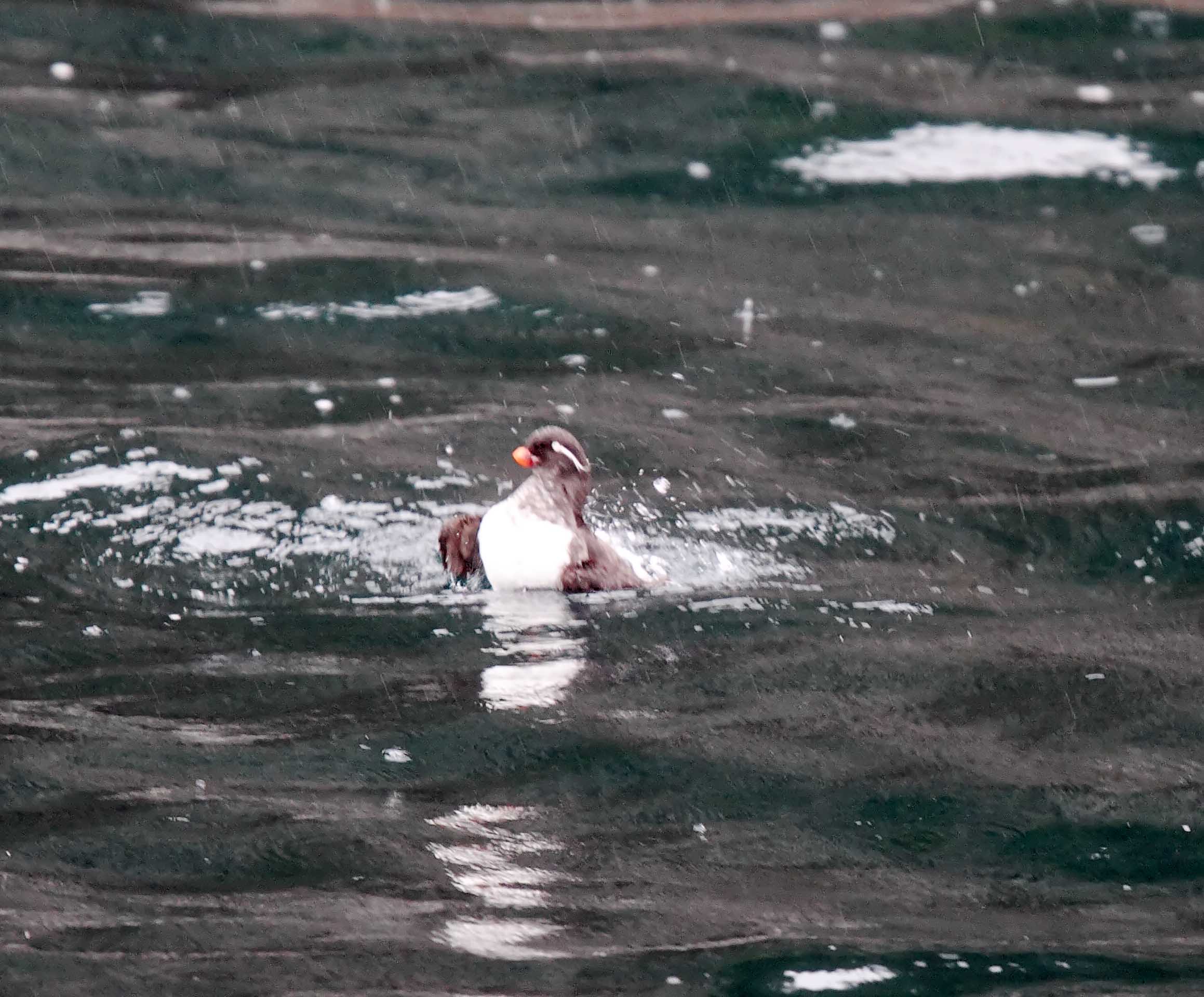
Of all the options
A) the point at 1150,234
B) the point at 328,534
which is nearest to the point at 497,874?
the point at 328,534

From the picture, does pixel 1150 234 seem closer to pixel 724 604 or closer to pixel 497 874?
pixel 724 604

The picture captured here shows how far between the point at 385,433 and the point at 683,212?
591 cm

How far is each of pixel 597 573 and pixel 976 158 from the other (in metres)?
9.79

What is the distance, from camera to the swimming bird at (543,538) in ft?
25.5

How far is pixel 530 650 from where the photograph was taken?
23.3 feet

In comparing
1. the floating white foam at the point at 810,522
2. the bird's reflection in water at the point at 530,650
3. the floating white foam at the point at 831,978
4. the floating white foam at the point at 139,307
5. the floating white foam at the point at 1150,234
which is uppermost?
the floating white foam at the point at 139,307

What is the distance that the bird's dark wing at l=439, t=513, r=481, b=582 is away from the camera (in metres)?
8.01

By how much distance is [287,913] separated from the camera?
194 inches

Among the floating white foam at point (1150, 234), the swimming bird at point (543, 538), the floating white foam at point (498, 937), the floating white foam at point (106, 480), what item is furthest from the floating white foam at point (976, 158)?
the floating white foam at point (498, 937)

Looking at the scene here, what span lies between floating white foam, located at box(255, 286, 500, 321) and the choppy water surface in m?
0.05

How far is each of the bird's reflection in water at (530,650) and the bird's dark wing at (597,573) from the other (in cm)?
9

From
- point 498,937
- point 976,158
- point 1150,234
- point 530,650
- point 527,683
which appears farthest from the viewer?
point 976,158

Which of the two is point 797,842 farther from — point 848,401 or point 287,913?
point 848,401

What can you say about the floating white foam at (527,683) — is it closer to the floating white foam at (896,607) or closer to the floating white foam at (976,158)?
the floating white foam at (896,607)
